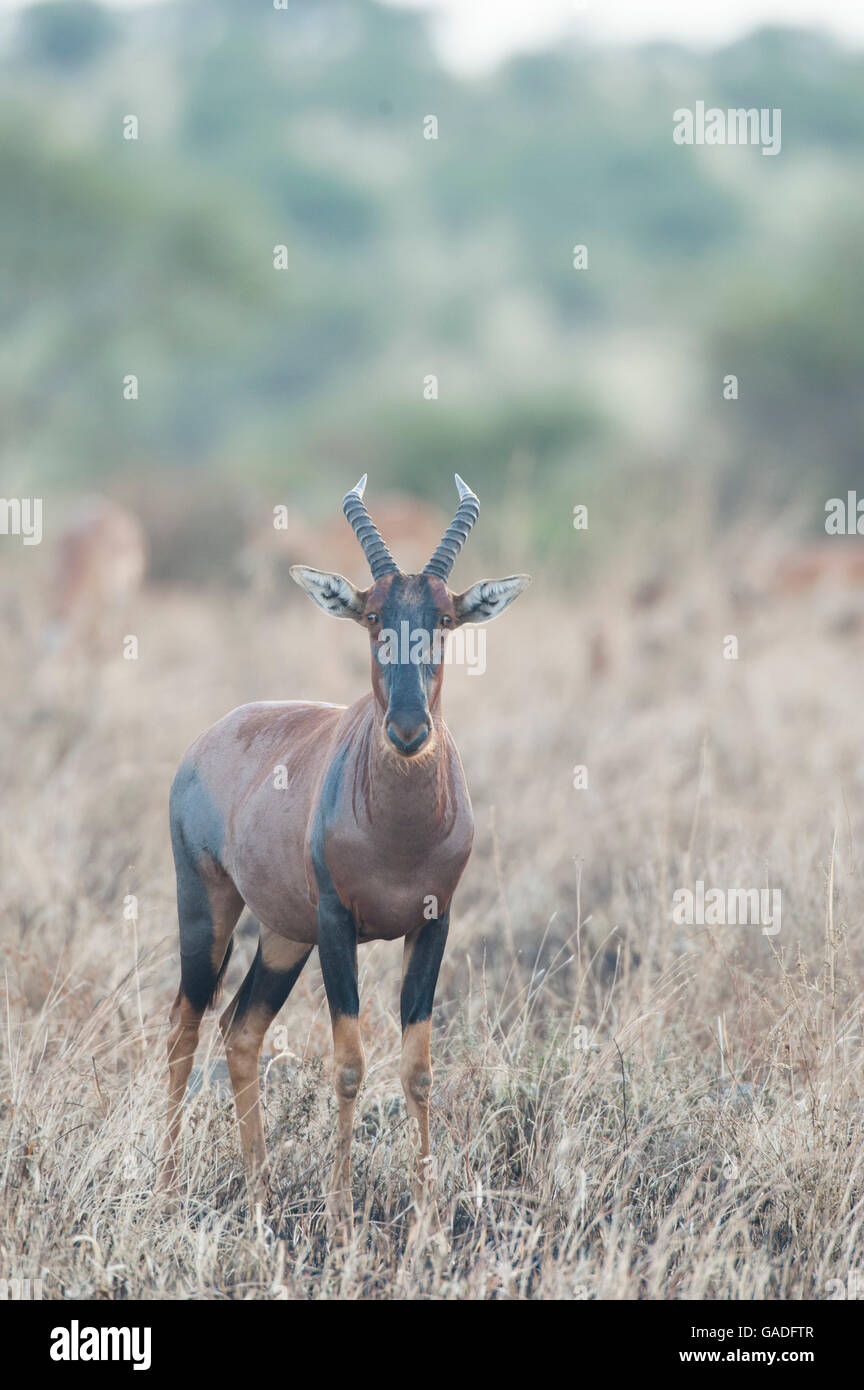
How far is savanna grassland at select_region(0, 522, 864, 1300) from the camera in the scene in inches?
159

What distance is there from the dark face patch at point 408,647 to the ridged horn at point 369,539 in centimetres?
9

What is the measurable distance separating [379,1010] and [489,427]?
24.5 metres

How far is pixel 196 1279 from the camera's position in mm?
3930

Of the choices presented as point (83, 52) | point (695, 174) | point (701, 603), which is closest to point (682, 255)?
point (695, 174)

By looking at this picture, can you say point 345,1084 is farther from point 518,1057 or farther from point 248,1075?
point 518,1057

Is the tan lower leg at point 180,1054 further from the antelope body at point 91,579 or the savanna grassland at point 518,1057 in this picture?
the antelope body at point 91,579

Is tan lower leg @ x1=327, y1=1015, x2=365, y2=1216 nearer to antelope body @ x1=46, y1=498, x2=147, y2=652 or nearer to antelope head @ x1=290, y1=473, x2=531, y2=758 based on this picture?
antelope head @ x1=290, y1=473, x2=531, y2=758

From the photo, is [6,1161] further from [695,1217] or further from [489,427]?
[489,427]

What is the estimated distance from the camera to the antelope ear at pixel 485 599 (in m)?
4.14

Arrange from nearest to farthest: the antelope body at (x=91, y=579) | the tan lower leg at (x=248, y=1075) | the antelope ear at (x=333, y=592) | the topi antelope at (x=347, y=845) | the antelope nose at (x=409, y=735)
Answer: the antelope nose at (x=409, y=735) → the topi antelope at (x=347, y=845) → the antelope ear at (x=333, y=592) → the tan lower leg at (x=248, y=1075) → the antelope body at (x=91, y=579)

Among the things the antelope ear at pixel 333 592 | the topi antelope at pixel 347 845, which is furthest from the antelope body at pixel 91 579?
the antelope ear at pixel 333 592

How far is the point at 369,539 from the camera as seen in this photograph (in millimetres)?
4152

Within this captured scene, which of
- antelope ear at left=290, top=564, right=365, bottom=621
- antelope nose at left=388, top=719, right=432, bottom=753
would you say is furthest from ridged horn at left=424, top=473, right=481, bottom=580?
antelope nose at left=388, top=719, right=432, bottom=753

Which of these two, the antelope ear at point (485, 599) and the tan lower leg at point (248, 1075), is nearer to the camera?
the antelope ear at point (485, 599)
